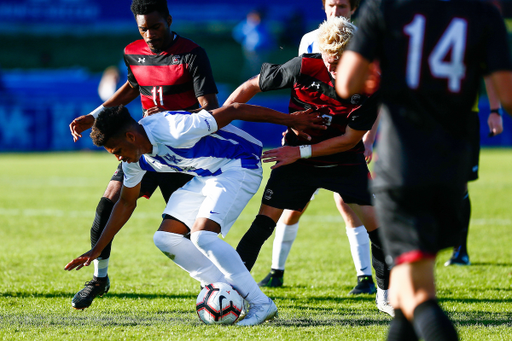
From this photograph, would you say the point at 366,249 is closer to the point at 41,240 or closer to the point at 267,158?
the point at 267,158

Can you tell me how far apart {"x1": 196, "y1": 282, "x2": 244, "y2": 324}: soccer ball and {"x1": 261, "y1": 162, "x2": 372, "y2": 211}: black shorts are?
0.73 meters

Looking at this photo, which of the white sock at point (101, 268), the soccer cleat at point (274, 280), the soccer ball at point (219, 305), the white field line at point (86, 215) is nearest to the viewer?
the soccer ball at point (219, 305)

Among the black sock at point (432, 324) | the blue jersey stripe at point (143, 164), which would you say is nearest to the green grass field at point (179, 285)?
the blue jersey stripe at point (143, 164)

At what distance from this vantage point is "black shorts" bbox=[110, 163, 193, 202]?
14.2ft

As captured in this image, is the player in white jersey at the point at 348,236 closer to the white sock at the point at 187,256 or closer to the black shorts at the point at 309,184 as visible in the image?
the black shorts at the point at 309,184

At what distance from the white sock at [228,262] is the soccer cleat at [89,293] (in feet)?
3.14

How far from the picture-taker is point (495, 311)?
3920mm

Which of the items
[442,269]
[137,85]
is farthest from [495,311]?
[137,85]

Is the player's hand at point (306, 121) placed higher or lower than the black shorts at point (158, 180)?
higher

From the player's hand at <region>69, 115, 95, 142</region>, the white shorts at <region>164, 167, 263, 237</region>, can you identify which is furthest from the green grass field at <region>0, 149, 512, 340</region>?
the player's hand at <region>69, 115, 95, 142</region>

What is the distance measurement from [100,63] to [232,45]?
5.93 meters

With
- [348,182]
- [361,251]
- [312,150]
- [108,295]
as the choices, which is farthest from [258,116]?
[108,295]

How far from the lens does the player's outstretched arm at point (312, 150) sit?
3873 mm

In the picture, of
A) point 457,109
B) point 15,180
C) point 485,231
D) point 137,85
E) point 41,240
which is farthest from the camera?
point 15,180
